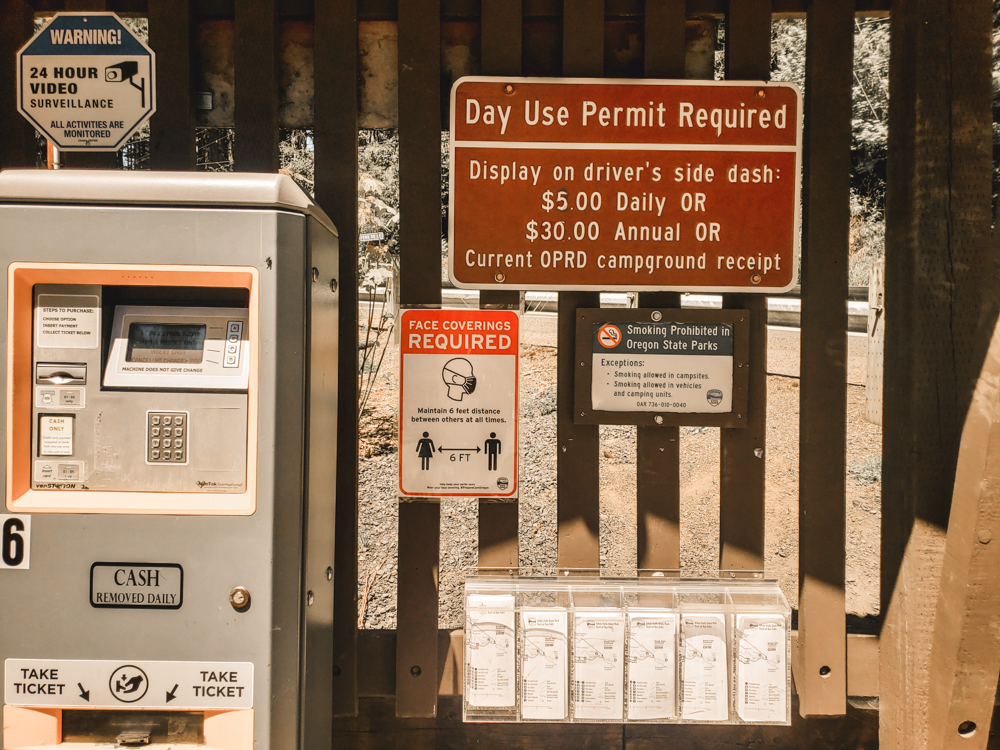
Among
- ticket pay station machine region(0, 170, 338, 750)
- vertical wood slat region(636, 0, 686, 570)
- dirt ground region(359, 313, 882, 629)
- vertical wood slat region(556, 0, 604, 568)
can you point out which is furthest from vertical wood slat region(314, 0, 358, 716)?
dirt ground region(359, 313, 882, 629)

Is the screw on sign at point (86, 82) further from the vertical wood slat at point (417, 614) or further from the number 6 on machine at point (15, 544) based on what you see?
the vertical wood slat at point (417, 614)

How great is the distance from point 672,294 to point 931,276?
760 millimetres

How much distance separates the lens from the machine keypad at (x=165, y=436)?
5.18ft

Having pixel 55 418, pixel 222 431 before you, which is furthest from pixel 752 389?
pixel 55 418

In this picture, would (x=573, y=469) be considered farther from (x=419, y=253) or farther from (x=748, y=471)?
(x=419, y=253)

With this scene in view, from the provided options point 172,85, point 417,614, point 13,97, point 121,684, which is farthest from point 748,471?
point 13,97

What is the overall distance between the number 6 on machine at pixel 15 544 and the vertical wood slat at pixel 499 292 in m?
1.19

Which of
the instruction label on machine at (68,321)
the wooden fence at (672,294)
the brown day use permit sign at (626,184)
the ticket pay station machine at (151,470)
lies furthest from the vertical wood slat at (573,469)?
the instruction label on machine at (68,321)

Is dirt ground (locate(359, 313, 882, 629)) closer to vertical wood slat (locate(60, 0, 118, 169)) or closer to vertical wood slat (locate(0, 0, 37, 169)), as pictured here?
vertical wood slat (locate(60, 0, 118, 169))

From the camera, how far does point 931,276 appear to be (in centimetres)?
202

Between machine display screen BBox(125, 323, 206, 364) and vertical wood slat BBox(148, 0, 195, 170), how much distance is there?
75 centimetres

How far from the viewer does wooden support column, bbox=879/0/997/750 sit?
6.53 feet

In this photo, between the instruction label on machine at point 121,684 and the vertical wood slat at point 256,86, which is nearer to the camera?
the instruction label on machine at point 121,684

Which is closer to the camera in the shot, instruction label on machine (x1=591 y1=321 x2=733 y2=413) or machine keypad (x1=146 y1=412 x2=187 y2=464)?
machine keypad (x1=146 y1=412 x2=187 y2=464)
